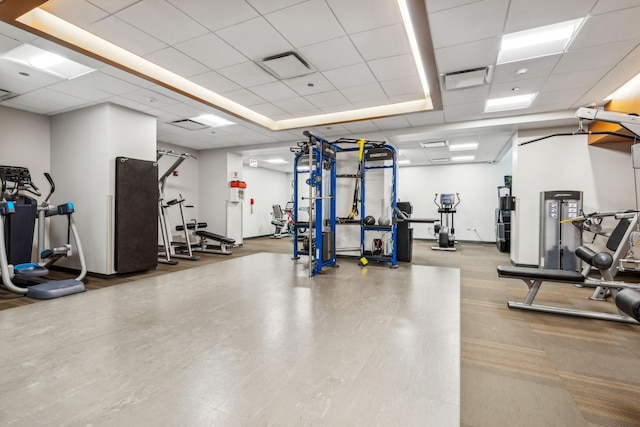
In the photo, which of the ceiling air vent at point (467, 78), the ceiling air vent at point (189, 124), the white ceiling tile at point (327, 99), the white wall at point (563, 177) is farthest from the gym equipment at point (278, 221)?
the ceiling air vent at point (467, 78)

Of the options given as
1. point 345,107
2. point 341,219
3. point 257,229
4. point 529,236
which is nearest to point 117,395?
point 341,219

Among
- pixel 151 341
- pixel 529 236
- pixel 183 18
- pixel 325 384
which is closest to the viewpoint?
pixel 325 384

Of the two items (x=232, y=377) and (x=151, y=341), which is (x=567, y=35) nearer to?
(x=232, y=377)

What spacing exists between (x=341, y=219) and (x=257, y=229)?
243 inches

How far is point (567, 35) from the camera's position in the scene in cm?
316

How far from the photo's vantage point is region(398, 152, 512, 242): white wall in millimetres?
10094

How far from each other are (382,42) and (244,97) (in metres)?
2.68

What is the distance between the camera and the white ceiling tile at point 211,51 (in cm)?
343

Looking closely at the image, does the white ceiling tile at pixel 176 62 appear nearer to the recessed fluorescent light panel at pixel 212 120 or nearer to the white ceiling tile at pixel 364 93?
the recessed fluorescent light panel at pixel 212 120

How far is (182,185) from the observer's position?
8.52 metres

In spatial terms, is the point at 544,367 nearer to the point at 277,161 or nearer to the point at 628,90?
the point at 628,90

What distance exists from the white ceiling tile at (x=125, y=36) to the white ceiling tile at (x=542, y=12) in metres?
3.77

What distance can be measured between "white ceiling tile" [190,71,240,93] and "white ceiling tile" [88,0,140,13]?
4.64 ft

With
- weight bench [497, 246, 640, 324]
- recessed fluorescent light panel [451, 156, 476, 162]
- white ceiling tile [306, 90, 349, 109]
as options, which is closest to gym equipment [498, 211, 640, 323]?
weight bench [497, 246, 640, 324]
